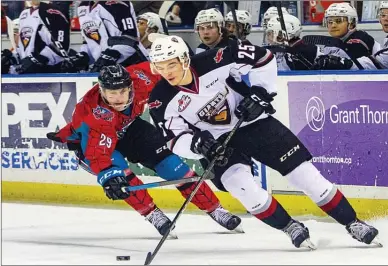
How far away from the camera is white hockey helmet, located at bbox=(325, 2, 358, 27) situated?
6.29 m

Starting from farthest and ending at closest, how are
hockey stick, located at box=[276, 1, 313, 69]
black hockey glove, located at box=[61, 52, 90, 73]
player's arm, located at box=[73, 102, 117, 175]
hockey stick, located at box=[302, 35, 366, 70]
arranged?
1. black hockey glove, located at box=[61, 52, 90, 73]
2. hockey stick, located at box=[276, 1, 313, 69]
3. hockey stick, located at box=[302, 35, 366, 70]
4. player's arm, located at box=[73, 102, 117, 175]

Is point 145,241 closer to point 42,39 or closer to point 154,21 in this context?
point 154,21

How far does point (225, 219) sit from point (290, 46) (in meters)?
1.23

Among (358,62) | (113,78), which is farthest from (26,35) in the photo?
(358,62)

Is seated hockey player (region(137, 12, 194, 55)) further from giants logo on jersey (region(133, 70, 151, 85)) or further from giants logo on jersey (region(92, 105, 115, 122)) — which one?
giants logo on jersey (region(92, 105, 115, 122))

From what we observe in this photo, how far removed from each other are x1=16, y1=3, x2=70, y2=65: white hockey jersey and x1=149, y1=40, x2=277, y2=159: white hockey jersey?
256 centimetres

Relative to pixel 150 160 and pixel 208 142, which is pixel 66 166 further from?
pixel 208 142

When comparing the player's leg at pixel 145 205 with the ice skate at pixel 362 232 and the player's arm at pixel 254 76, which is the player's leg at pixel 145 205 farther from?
the ice skate at pixel 362 232

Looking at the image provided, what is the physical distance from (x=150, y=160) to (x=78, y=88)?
1486 millimetres

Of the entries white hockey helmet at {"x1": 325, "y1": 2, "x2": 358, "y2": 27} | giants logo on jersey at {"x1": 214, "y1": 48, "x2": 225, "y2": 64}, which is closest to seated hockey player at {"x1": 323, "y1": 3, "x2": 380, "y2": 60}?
white hockey helmet at {"x1": 325, "y1": 2, "x2": 358, "y2": 27}

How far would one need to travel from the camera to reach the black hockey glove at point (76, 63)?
7301 millimetres

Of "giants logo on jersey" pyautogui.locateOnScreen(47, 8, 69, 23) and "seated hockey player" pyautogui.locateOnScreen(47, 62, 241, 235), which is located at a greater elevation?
"giants logo on jersey" pyautogui.locateOnScreen(47, 8, 69, 23)

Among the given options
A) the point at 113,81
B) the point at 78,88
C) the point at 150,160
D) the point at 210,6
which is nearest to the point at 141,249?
the point at 150,160

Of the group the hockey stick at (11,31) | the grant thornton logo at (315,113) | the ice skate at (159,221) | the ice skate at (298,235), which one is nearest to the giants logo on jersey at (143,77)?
the ice skate at (159,221)
